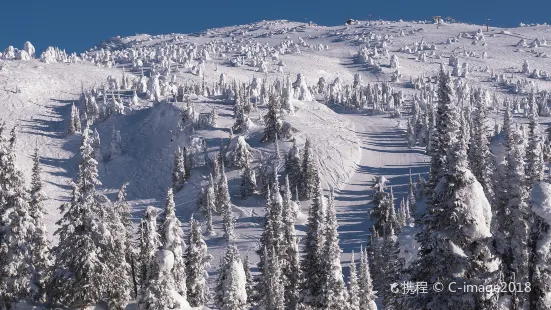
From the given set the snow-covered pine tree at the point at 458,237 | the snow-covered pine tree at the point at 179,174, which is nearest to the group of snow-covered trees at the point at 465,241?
the snow-covered pine tree at the point at 458,237

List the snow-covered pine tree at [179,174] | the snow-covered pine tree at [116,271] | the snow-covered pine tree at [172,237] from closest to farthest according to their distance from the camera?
1. the snow-covered pine tree at [116,271]
2. the snow-covered pine tree at [172,237]
3. the snow-covered pine tree at [179,174]

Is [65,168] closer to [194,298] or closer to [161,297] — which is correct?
[194,298]

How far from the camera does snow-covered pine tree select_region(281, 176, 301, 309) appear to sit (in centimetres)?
4988

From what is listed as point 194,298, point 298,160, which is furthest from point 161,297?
point 298,160

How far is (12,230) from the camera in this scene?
3372 cm

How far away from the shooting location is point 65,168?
6107 inches

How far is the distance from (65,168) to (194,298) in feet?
400

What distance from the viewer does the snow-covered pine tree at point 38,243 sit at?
35750mm

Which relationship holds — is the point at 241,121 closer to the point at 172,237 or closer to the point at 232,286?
the point at 232,286

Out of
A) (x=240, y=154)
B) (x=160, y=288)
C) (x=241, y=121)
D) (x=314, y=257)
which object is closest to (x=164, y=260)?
(x=160, y=288)

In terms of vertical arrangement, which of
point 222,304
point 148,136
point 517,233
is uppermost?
point 148,136

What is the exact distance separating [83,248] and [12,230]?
4.80 m

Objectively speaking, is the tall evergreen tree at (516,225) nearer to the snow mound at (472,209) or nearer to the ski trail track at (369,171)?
the snow mound at (472,209)

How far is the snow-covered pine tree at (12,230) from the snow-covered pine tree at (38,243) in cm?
111
